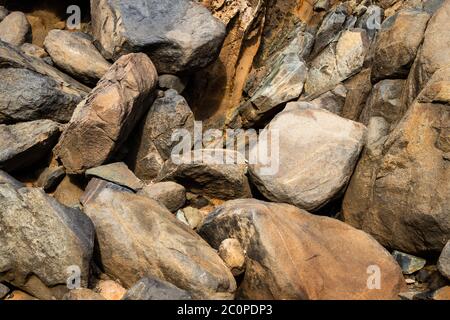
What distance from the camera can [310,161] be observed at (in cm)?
894

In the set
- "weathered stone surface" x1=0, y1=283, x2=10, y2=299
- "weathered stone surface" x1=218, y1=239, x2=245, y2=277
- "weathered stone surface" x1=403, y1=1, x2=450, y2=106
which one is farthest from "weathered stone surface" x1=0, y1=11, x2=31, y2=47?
"weathered stone surface" x1=403, y1=1, x2=450, y2=106

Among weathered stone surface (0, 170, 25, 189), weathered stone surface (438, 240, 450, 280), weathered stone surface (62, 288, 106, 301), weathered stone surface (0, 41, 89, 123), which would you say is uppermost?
weathered stone surface (0, 41, 89, 123)

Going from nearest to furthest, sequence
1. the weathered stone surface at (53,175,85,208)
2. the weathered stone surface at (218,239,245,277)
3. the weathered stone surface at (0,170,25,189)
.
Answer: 1. the weathered stone surface at (218,239,245,277)
2. the weathered stone surface at (0,170,25,189)
3. the weathered stone surface at (53,175,85,208)

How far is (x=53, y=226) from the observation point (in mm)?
7254

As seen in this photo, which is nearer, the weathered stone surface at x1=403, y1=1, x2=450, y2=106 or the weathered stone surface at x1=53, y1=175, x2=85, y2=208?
the weathered stone surface at x1=403, y1=1, x2=450, y2=106

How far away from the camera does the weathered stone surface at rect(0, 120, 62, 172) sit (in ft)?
31.5

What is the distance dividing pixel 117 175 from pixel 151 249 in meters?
2.51

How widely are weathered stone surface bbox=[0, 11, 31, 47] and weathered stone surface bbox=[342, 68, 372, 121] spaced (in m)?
6.46

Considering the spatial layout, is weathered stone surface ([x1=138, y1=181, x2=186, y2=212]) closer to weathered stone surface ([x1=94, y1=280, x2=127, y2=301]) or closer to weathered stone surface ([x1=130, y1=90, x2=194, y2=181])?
weathered stone surface ([x1=130, y1=90, x2=194, y2=181])

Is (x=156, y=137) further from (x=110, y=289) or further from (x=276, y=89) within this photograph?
(x=110, y=289)

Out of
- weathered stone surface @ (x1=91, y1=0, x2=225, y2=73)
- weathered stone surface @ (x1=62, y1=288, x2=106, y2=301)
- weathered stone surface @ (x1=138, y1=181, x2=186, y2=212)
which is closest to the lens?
weathered stone surface @ (x1=62, y1=288, x2=106, y2=301)

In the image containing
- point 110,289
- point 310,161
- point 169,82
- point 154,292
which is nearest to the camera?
point 154,292

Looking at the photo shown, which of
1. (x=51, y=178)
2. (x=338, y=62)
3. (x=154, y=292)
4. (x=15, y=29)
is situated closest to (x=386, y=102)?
(x=338, y=62)

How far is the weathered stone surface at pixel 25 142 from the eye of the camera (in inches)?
378
